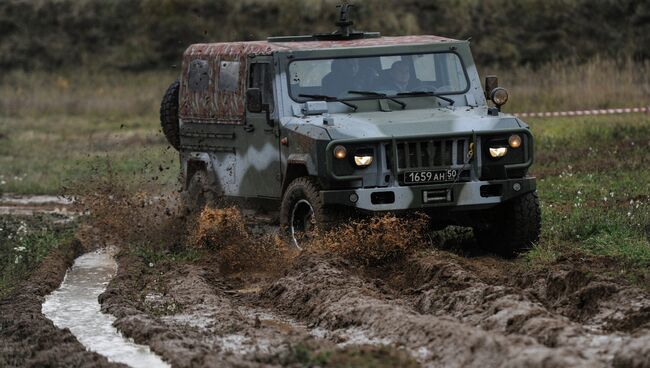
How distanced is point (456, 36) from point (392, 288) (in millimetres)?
29464

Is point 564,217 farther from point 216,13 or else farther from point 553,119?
point 216,13

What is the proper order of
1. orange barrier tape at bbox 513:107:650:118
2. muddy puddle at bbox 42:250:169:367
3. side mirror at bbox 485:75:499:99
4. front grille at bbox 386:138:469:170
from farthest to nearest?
orange barrier tape at bbox 513:107:650:118 < side mirror at bbox 485:75:499:99 < front grille at bbox 386:138:469:170 < muddy puddle at bbox 42:250:169:367

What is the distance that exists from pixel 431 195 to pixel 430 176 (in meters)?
0.16

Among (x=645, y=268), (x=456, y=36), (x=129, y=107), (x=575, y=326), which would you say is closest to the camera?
(x=575, y=326)

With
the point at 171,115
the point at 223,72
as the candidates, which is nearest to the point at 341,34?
the point at 223,72

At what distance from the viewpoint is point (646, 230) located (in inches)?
→ 497

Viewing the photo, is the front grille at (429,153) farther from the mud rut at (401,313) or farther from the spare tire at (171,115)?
the spare tire at (171,115)

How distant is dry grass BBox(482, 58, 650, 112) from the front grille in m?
16.4

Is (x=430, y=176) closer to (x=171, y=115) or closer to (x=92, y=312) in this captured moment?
(x=92, y=312)

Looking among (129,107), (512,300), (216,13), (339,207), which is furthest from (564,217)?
(216,13)

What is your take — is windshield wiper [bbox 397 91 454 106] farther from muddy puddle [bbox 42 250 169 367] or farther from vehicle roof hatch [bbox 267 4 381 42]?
muddy puddle [bbox 42 250 169 367]

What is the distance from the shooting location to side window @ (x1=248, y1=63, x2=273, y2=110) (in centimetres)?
1327

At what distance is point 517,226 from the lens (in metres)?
12.4

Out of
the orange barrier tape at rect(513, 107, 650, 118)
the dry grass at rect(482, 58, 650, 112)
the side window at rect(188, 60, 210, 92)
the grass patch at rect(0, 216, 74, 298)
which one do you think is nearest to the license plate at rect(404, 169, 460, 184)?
the grass patch at rect(0, 216, 74, 298)
